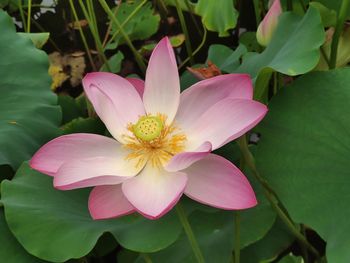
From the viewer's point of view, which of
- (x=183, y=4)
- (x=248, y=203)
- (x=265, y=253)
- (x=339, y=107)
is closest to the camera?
(x=248, y=203)

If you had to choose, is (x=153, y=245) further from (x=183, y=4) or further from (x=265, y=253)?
(x=183, y=4)

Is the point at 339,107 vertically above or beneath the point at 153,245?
above

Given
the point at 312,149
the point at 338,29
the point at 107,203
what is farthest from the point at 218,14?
the point at 107,203

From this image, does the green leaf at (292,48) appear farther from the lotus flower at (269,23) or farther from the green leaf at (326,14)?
the green leaf at (326,14)

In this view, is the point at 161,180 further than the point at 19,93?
No

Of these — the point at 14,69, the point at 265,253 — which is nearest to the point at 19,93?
the point at 14,69

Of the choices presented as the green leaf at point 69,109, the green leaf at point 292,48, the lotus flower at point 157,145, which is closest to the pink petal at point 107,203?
the lotus flower at point 157,145
